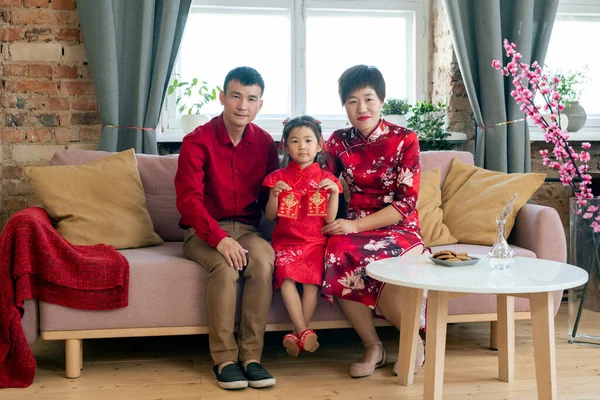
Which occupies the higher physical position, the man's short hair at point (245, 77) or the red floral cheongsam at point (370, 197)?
the man's short hair at point (245, 77)

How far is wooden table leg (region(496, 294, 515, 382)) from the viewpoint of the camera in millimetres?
2256

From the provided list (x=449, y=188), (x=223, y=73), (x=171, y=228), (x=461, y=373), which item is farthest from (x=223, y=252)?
(x=223, y=73)

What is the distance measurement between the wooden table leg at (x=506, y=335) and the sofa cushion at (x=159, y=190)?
1400mm

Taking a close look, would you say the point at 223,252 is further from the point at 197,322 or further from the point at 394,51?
the point at 394,51

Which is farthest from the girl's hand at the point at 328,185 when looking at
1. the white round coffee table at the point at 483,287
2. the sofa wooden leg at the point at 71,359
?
the sofa wooden leg at the point at 71,359

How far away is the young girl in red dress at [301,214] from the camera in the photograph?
2.36 metres

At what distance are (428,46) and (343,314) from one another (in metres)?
2.06

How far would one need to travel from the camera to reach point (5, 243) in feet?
7.33

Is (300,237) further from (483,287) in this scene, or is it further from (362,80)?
(483,287)

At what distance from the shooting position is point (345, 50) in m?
3.90

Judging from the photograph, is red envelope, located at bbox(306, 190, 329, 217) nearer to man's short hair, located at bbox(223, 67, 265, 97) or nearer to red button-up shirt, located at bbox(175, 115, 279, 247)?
red button-up shirt, located at bbox(175, 115, 279, 247)

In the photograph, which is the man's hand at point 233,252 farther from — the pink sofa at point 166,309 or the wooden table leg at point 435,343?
the wooden table leg at point 435,343

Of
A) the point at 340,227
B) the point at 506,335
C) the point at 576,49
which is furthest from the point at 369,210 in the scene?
the point at 576,49

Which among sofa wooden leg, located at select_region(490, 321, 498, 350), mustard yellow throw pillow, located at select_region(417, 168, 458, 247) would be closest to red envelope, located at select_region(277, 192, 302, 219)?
mustard yellow throw pillow, located at select_region(417, 168, 458, 247)
